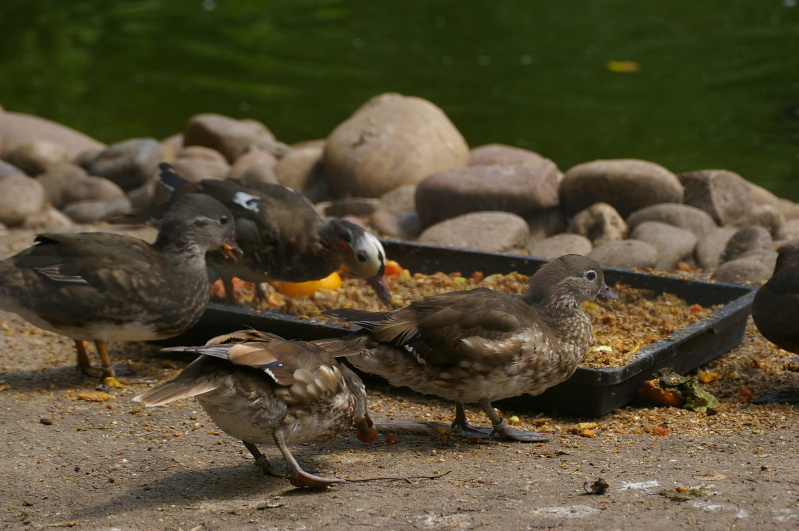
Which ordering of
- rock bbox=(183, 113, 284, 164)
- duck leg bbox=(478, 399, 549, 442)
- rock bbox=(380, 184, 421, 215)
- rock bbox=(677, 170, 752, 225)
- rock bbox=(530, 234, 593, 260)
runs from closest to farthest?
duck leg bbox=(478, 399, 549, 442), rock bbox=(530, 234, 593, 260), rock bbox=(677, 170, 752, 225), rock bbox=(380, 184, 421, 215), rock bbox=(183, 113, 284, 164)

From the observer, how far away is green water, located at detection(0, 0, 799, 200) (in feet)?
48.9

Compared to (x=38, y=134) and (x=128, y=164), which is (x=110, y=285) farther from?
(x=38, y=134)

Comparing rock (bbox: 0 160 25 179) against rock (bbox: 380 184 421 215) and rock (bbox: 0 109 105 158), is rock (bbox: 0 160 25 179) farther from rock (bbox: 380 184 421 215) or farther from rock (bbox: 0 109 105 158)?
rock (bbox: 380 184 421 215)

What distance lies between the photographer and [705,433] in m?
5.00

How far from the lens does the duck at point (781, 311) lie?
544 centimetres

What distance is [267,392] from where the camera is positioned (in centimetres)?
430

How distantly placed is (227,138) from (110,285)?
7.09 meters

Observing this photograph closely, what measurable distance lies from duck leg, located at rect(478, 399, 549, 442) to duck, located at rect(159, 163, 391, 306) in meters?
1.91

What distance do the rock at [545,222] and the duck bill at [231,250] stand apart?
10.8 ft

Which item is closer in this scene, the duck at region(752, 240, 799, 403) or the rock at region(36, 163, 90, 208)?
the duck at region(752, 240, 799, 403)

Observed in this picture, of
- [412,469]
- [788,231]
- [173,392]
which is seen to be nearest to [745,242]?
[788,231]

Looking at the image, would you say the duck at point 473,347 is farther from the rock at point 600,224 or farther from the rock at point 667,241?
the rock at point 600,224

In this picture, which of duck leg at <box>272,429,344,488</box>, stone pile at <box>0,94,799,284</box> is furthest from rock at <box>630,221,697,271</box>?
duck leg at <box>272,429,344,488</box>

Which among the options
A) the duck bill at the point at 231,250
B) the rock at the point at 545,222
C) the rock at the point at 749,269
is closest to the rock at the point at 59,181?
the rock at the point at 545,222
